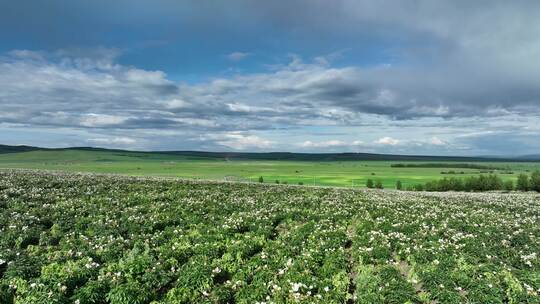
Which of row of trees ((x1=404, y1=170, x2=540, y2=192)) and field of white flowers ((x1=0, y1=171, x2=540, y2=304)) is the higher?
field of white flowers ((x1=0, y1=171, x2=540, y2=304))

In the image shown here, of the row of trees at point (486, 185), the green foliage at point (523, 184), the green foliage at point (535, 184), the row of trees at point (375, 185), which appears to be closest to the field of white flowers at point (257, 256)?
the row of trees at point (375, 185)

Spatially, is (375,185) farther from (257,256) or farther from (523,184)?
(257,256)

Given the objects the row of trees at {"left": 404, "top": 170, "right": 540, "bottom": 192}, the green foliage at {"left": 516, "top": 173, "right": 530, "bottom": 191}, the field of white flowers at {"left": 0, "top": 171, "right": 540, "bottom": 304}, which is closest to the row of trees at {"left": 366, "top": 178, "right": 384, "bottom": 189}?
the row of trees at {"left": 404, "top": 170, "right": 540, "bottom": 192}

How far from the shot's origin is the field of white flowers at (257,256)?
12.6 meters

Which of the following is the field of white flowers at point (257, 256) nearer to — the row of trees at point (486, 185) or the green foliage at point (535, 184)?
the row of trees at point (486, 185)

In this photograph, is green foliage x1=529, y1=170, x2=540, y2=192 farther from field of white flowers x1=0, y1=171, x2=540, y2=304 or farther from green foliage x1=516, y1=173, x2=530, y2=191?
field of white flowers x1=0, y1=171, x2=540, y2=304

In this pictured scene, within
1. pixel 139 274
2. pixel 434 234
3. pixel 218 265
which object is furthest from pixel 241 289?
pixel 434 234

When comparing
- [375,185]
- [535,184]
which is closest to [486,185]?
[535,184]

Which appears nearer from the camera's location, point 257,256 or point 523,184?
point 257,256

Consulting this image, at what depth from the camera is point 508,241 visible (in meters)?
19.9

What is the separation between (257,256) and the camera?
1644 cm

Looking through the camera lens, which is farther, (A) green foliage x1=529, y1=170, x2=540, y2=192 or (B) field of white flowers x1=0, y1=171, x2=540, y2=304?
(A) green foliage x1=529, y1=170, x2=540, y2=192

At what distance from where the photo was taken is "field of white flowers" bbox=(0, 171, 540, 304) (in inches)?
497

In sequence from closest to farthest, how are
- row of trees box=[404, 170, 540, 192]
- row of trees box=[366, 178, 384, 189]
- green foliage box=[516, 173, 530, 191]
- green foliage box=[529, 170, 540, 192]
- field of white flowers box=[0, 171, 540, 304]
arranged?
field of white flowers box=[0, 171, 540, 304], row of trees box=[366, 178, 384, 189], green foliage box=[529, 170, 540, 192], green foliage box=[516, 173, 530, 191], row of trees box=[404, 170, 540, 192]
